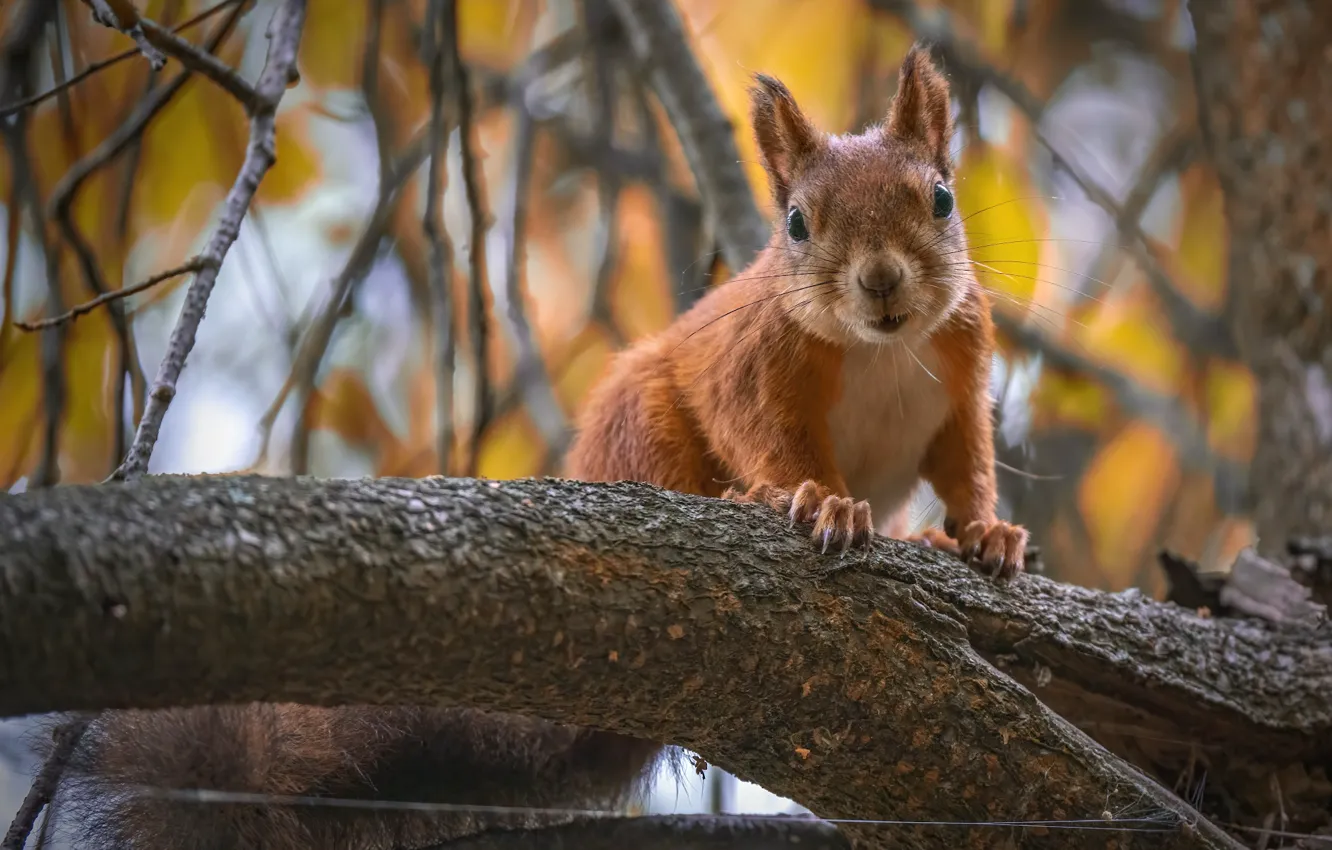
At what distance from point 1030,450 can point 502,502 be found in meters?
1.82

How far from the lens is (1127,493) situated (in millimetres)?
2988

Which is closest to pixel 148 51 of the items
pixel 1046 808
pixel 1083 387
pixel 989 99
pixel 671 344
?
pixel 671 344

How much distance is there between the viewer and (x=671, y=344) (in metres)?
2.04

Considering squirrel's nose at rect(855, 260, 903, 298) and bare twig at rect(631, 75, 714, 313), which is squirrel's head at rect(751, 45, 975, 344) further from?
bare twig at rect(631, 75, 714, 313)

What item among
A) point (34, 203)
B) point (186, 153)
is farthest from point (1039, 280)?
point (34, 203)

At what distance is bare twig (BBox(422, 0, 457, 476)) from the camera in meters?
1.88

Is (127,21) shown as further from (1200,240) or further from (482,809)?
(1200,240)

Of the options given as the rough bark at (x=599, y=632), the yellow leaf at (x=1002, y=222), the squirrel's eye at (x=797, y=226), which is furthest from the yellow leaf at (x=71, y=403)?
the yellow leaf at (x=1002, y=222)

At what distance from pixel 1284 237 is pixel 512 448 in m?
1.76

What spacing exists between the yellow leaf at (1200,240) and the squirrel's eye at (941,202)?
1622 mm

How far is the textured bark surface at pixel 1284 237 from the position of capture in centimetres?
246

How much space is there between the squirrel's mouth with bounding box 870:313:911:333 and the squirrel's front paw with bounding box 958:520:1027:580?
344 millimetres

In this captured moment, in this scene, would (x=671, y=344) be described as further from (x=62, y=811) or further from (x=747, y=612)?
(x=62, y=811)

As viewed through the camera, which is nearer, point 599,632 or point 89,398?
point 599,632
